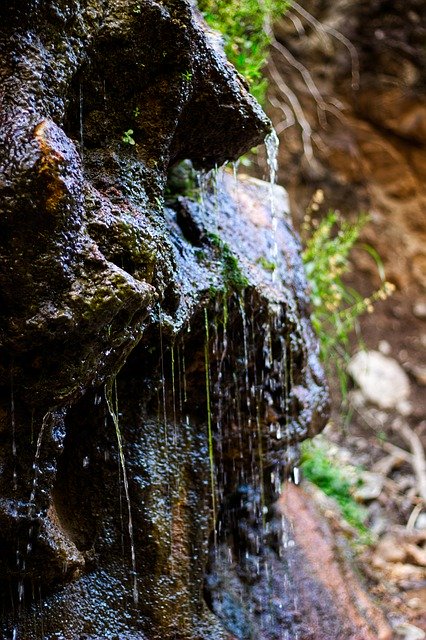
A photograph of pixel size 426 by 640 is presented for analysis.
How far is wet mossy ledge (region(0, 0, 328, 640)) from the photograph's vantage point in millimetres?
1585

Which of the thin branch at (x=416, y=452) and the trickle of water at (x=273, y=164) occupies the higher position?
the trickle of water at (x=273, y=164)

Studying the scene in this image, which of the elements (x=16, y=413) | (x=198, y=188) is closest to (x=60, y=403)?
(x=16, y=413)

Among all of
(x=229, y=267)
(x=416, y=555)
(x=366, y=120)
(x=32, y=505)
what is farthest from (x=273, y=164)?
(x=366, y=120)

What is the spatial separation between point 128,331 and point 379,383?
487cm

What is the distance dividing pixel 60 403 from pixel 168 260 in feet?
1.87

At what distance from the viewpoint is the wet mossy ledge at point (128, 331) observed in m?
1.58

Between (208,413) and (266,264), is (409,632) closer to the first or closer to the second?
(208,413)

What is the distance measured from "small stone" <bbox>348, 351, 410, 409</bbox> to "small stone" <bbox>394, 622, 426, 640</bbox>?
9.62 ft

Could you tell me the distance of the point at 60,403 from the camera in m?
1.74

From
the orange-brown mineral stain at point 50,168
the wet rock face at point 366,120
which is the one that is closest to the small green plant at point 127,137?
the orange-brown mineral stain at point 50,168

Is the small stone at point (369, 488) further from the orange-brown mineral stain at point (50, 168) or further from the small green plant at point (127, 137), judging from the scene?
the orange-brown mineral stain at point (50, 168)

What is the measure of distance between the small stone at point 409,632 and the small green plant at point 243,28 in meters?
A: 2.86

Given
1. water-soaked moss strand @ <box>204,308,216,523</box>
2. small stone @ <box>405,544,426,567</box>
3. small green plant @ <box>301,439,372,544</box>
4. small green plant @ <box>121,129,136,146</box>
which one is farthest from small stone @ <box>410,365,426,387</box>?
small green plant @ <box>121,129,136,146</box>

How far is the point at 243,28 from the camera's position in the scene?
3.21 metres
